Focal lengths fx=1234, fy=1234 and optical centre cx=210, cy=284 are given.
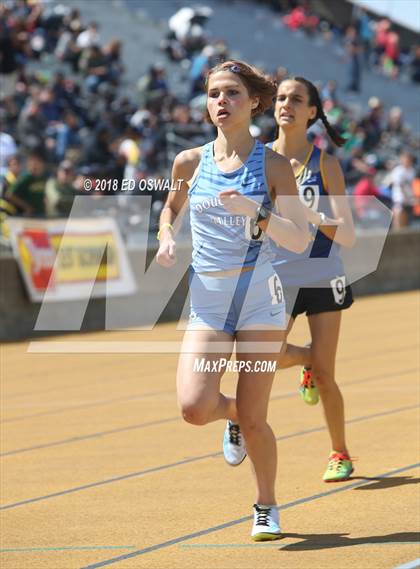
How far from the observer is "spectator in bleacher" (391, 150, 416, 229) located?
23.0 metres

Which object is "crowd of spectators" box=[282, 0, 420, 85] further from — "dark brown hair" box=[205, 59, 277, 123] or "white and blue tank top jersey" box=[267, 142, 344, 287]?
"dark brown hair" box=[205, 59, 277, 123]

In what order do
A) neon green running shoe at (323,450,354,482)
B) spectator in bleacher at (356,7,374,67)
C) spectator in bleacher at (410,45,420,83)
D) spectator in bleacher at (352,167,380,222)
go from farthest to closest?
spectator in bleacher at (410,45,420,83)
spectator in bleacher at (356,7,374,67)
spectator in bleacher at (352,167,380,222)
neon green running shoe at (323,450,354,482)

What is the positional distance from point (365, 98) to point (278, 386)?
28.2m

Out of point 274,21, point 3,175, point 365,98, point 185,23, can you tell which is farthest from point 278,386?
point 274,21

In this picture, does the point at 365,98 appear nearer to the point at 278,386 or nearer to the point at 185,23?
the point at 185,23

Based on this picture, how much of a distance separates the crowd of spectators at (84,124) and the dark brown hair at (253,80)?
33.1ft

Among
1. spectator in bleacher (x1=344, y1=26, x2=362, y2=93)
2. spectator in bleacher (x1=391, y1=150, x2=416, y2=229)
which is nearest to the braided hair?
spectator in bleacher (x1=391, y1=150, x2=416, y2=229)

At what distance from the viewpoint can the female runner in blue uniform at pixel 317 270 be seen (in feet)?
24.7

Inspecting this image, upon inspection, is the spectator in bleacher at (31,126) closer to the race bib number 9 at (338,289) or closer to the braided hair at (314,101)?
the braided hair at (314,101)

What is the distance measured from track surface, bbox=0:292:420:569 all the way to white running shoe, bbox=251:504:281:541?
64 mm
